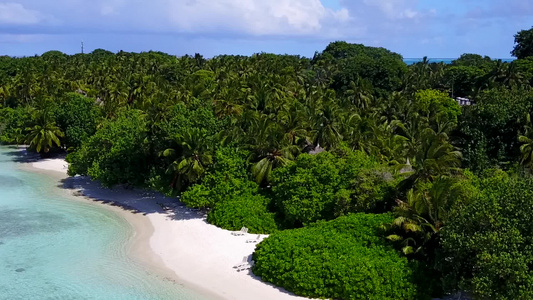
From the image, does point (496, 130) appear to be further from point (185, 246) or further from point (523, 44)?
point (523, 44)

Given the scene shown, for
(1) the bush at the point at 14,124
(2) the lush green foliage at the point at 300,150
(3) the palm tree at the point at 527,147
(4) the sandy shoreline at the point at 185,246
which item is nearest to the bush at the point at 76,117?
(2) the lush green foliage at the point at 300,150

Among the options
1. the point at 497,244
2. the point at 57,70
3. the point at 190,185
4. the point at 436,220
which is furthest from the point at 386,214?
the point at 57,70

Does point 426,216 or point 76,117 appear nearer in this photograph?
point 426,216

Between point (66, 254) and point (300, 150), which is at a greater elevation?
point (300, 150)

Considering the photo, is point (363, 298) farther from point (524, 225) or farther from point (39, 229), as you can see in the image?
point (39, 229)

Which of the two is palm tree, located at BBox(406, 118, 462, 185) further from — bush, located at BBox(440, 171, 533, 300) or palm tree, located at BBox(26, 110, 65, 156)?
palm tree, located at BBox(26, 110, 65, 156)

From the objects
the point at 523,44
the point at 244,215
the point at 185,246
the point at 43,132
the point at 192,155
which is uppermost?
the point at 523,44

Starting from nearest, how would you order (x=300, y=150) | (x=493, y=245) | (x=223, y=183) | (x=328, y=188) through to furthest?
(x=493, y=245), (x=328, y=188), (x=223, y=183), (x=300, y=150)

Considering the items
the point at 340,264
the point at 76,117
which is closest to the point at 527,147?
the point at 340,264
